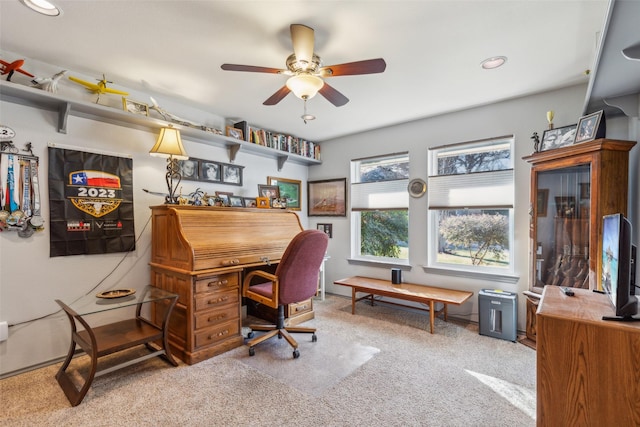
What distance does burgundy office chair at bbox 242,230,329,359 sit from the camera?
2517mm

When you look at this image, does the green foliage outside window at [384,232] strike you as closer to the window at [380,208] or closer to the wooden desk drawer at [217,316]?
the window at [380,208]

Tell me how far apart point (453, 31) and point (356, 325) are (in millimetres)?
2875

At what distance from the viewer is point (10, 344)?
88.4 inches

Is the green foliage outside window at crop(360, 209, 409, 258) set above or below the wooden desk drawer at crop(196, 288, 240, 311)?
above

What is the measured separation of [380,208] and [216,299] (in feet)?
8.39

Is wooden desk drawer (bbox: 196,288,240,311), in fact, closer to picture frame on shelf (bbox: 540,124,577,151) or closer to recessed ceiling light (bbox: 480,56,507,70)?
recessed ceiling light (bbox: 480,56,507,70)

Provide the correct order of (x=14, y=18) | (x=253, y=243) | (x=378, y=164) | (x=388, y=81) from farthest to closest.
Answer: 1. (x=378, y=164)
2. (x=253, y=243)
3. (x=388, y=81)
4. (x=14, y=18)

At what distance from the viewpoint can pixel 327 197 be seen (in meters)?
4.73

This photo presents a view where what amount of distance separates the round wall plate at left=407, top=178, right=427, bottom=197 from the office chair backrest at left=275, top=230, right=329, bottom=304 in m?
1.72

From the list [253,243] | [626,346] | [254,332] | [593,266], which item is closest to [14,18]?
[253,243]

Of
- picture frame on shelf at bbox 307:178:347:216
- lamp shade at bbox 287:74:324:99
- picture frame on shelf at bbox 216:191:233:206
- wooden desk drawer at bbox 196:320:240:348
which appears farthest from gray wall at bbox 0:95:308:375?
picture frame on shelf at bbox 307:178:347:216

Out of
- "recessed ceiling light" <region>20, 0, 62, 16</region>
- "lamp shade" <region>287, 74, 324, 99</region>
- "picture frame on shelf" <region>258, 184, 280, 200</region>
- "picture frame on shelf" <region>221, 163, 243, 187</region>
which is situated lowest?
"picture frame on shelf" <region>258, 184, 280, 200</region>

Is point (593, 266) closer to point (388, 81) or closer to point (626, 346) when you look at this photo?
point (626, 346)

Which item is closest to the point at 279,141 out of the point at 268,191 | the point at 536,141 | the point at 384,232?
the point at 268,191
